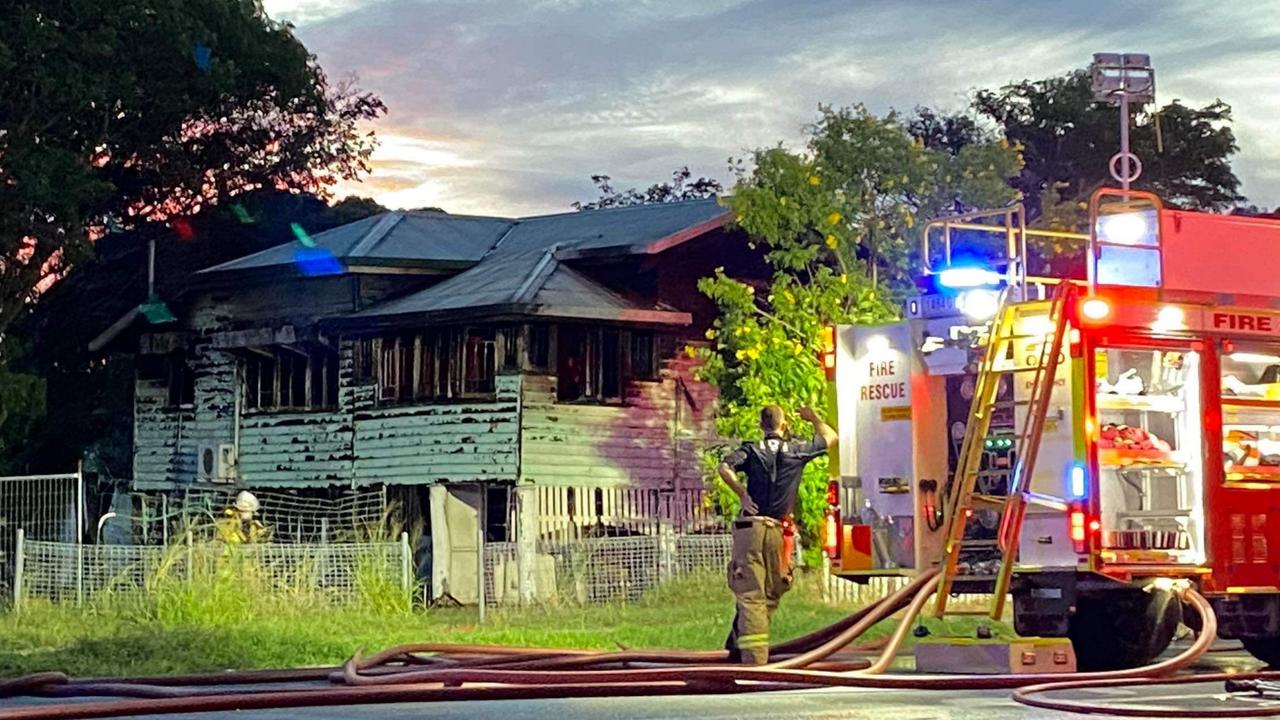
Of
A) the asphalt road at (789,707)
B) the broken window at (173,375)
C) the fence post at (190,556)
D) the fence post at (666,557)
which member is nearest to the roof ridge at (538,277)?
the fence post at (666,557)

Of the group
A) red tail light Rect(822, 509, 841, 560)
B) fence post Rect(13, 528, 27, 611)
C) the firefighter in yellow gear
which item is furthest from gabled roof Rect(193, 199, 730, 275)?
red tail light Rect(822, 509, 841, 560)

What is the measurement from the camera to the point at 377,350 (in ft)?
112

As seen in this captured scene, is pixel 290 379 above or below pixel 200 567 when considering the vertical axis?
above

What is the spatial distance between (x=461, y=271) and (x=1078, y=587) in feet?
73.0

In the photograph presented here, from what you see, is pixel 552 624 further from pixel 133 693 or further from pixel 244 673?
pixel 133 693

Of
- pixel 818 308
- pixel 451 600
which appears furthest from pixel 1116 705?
pixel 451 600

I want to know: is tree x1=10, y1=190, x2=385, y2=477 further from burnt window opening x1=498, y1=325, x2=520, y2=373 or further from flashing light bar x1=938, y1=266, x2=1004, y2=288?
flashing light bar x1=938, y1=266, x2=1004, y2=288

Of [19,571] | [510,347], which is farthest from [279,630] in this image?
[510,347]

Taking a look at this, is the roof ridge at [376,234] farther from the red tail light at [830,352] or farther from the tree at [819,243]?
the red tail light at [830,352]

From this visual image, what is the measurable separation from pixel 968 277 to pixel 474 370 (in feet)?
60.9

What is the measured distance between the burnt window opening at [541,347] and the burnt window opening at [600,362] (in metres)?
0.20

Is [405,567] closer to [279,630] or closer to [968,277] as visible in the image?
[279,630]

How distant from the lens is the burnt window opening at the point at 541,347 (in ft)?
106

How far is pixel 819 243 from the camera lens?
98.4 feet
